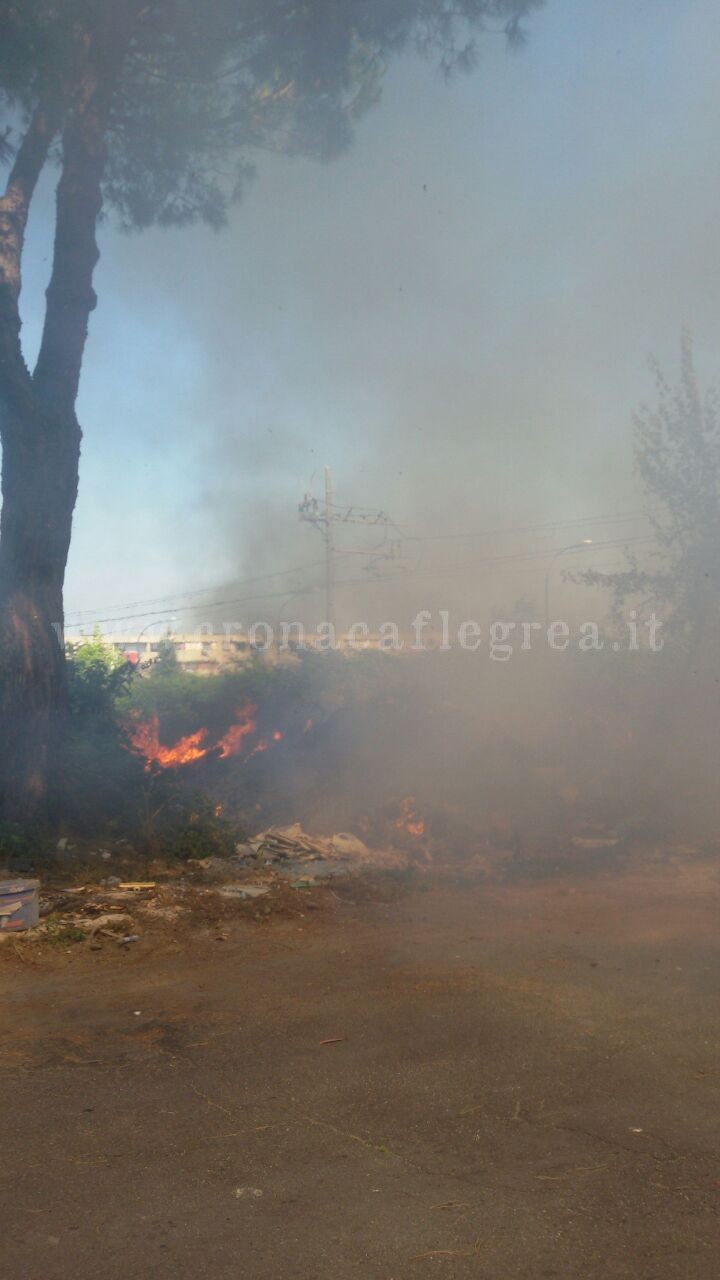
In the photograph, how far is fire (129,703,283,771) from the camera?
12.5m

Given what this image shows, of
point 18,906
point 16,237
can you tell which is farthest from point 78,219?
point 18,906

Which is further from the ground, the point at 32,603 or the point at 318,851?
the point at 32,603

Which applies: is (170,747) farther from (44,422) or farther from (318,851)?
(44,422)

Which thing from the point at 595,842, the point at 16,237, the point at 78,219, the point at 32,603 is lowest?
the point at 595,842

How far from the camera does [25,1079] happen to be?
377 centimetres

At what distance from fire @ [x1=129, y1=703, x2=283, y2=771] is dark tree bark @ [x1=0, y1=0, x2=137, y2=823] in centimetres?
297

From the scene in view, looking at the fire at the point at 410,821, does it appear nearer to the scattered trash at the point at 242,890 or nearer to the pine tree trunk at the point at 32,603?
the scattered trash at the point at 242,890

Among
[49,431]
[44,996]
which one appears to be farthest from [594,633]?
[44,996]

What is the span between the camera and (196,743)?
12.9 m

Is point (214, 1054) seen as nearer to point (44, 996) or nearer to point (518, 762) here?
point (44, 996)

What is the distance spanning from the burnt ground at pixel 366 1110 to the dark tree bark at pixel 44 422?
3.96 meters

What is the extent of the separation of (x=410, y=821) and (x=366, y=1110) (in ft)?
23.5

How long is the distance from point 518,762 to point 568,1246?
33.9 ft

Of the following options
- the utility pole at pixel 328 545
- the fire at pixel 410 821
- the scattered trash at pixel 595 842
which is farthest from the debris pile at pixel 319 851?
the utility pole at pixel 328 545
